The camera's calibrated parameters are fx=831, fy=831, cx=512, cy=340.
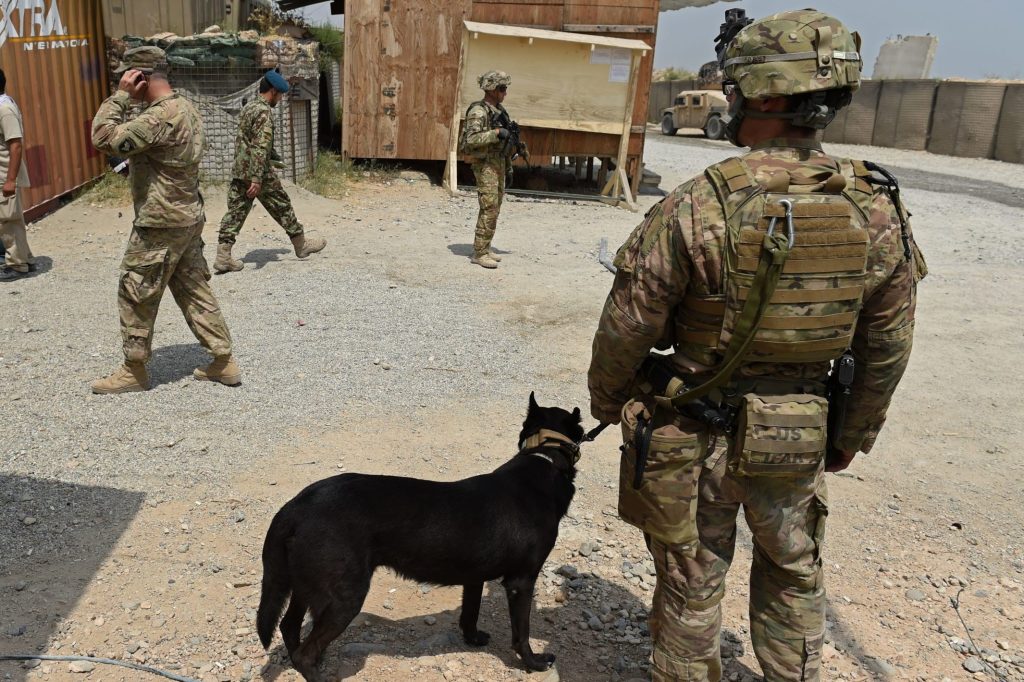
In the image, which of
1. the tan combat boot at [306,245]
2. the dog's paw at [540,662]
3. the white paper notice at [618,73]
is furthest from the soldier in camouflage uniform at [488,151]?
the dog's paw at [540,662]

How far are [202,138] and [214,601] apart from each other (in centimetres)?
283

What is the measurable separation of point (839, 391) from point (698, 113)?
85.6 feet

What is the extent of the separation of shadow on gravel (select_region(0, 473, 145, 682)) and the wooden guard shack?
29.7 feet

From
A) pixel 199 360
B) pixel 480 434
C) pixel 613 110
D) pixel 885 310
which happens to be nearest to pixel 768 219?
pixel 885 310

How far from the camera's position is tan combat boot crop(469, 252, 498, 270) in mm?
8281

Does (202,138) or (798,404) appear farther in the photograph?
(202,138)

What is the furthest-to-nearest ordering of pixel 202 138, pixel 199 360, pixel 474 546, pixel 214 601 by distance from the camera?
pixel 199 360, pixel 202 138, pixel 214 601, pixel 474 546

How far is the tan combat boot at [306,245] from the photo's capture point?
26.6ft

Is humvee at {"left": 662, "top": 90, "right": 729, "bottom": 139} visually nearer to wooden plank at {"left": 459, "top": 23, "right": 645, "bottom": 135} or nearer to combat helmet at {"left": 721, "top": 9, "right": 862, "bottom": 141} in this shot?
wooden plank at {"left": 459, "top": 23, "right": 645, "bottom": 135}

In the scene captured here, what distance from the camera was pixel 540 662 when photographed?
9.48 feet

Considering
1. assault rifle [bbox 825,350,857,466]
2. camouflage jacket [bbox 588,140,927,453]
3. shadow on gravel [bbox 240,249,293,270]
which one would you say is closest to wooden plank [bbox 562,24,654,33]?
shadow on gravel [bbox 240,249,293,270]

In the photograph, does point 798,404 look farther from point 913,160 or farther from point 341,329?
point 913,160

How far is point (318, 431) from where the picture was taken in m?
4.53

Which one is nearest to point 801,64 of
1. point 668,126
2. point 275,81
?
point 275,81
